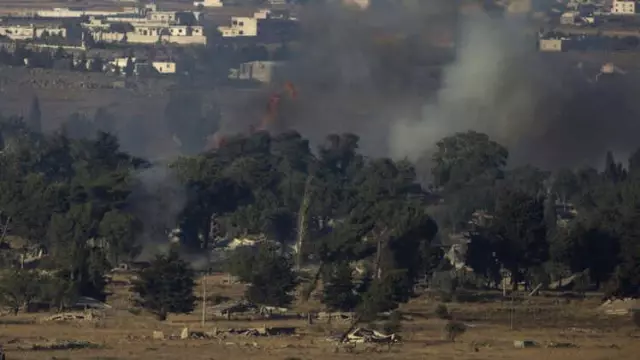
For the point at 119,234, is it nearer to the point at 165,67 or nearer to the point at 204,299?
the point at 204,299

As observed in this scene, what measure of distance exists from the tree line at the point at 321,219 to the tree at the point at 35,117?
22056 mm

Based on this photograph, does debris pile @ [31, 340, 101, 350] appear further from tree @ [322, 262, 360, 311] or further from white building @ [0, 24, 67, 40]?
white building @ [0, 24, 67, 40]

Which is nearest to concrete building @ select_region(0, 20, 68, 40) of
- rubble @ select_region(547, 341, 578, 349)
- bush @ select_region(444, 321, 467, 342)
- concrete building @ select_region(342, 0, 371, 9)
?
concrete building @ select_region(342, 0, 371, 9)

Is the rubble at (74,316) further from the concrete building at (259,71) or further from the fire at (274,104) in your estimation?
the concrete building at (259,71)

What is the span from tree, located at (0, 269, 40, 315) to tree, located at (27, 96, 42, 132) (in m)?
53.1

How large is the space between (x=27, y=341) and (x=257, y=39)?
365ft

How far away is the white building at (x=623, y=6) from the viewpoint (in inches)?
7121

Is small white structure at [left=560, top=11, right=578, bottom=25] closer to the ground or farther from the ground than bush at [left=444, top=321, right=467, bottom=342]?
farther from the ground

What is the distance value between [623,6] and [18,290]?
423 feet

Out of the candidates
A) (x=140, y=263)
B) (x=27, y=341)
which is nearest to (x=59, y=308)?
(x=27, y=341)

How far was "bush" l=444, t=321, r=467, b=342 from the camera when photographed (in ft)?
179

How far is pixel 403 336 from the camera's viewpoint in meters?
54.6

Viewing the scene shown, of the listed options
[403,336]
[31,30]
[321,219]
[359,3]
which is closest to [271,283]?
[403,336]

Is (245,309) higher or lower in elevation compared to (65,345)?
higher
